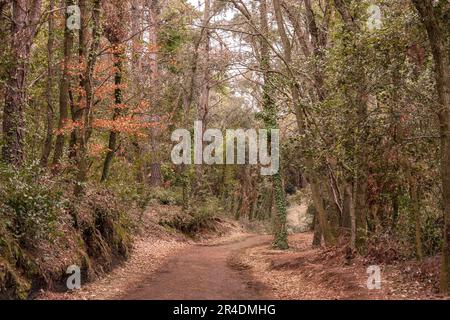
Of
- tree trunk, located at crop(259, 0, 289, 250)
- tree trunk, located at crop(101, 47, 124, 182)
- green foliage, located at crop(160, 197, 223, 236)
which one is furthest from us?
green foliage, located at crop(160, 197, 223, 236)

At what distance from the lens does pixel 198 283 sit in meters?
11.5

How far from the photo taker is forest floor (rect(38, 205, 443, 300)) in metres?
9.66

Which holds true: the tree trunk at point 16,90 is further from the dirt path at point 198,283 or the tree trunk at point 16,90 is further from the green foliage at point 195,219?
the green foliage at point 195,219

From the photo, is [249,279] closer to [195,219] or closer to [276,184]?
[276,184]

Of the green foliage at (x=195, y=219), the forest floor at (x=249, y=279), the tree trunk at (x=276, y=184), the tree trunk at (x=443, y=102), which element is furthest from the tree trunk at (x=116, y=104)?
the tree trunk at (x=443, y=102)

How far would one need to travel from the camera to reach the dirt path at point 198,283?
10.0m

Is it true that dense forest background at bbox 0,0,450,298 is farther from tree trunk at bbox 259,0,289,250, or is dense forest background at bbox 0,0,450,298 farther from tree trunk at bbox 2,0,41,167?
tree trunk at bbox 259,0,289,250

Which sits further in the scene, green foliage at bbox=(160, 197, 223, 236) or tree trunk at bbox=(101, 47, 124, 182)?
green foliage at bbox=(160, 197, 223, 236)

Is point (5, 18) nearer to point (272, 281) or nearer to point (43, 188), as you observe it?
point (43, 188)

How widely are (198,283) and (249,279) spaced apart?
2.02 meters

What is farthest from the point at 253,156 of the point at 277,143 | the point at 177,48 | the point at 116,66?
the point at 116,66

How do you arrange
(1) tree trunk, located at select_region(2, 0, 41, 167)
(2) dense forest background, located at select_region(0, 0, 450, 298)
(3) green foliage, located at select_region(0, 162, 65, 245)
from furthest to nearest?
(1) tree trunk, located at select_region(2, 0, 41, 167) < (2) dense forest background, located at select_region(0, 0, 450, 298) < (3) green foliage, located at select_region(0, 162, 65, 245)

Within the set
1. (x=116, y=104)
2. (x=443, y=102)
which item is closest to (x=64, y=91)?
(x=116, y=104)

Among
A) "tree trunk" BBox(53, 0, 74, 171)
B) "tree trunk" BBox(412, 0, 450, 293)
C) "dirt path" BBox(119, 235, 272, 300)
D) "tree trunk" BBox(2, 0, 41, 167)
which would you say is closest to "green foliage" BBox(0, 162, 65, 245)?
"tree trunk" BBox(2, 0, 41, 167)
